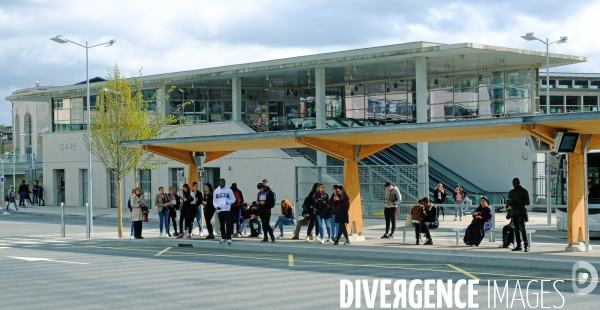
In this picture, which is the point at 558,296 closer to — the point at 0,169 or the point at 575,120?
the point at 575,120

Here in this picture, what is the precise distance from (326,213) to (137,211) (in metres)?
6.71

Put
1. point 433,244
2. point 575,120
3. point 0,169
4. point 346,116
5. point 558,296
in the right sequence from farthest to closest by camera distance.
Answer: point 0,169 < point 346,116 < point 433,244 < point 575,120 < point 558,296

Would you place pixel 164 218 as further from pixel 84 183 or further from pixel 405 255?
pixel 84 183

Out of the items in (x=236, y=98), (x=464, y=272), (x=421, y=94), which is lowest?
(x=464, y=272)

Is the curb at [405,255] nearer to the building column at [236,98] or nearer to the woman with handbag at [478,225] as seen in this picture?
the woman with handbag at [478,225]

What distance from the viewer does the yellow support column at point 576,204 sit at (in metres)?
18.1

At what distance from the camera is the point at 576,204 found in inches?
719

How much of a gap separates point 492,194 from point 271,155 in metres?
10.8

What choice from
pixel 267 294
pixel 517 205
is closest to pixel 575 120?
pixel 517 205

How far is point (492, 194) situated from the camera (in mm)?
38312

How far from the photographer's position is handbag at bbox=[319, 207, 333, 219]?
21.1 m

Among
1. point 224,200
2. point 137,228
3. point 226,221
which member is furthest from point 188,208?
point 224,200

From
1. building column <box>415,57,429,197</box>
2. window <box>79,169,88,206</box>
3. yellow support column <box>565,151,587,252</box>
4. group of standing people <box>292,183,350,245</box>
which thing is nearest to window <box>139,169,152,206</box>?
window <box>79,169,88,206</box>

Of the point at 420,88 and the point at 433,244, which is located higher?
the point at 420,88
